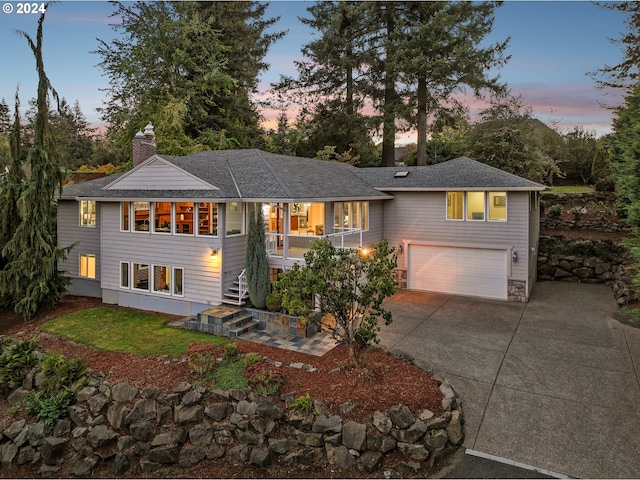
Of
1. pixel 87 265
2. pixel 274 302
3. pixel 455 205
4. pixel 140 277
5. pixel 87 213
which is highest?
pixel 455 205

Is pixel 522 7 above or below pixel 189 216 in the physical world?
above

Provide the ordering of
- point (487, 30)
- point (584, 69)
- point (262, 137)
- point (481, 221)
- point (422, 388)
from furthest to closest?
point (262, 137) < point (487, 30) < point (584, 69) < point (481, 221) < point (422, 388)

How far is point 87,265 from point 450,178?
51.8 ft

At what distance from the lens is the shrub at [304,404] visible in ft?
22.5

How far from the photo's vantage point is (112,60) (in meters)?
25.0

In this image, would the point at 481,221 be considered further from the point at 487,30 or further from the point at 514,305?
the point at 487,30

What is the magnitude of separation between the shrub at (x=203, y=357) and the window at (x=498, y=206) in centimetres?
1131

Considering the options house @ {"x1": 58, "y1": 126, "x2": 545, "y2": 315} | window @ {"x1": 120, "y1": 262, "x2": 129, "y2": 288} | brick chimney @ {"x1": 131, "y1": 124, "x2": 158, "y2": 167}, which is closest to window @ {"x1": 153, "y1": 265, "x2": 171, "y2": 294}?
house @ {"x1": 58, "y1": 126, "x2": 545, "y2": 315}

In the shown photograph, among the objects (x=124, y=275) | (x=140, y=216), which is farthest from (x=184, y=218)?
(x=124, y=275)

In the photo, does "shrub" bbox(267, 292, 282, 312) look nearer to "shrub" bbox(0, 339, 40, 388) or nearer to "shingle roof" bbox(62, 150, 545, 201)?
"shingle roof" bbox(62, 150, 545, 201)

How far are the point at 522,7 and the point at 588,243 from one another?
10.4 metres

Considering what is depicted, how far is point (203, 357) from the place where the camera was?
8.56 metres

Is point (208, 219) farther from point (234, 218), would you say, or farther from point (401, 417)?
point (401, 417)

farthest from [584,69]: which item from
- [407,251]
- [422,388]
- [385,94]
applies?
[422,388]
